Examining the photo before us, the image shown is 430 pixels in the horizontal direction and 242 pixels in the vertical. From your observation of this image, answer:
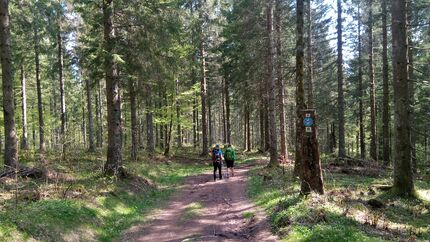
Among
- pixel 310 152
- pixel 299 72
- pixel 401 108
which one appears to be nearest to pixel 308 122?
pixel 310 152

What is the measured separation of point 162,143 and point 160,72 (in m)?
27.1

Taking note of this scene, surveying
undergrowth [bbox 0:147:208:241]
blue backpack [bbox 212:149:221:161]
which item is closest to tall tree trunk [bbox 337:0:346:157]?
blue backpack [bbox 212:149:221:161]

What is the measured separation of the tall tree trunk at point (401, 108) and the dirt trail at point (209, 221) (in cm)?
→ 518

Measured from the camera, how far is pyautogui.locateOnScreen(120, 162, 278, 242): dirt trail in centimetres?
934

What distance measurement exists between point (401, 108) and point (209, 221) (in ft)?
24.3

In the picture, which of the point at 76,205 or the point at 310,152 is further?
the point at 310,152

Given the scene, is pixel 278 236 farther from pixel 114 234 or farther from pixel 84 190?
pixel 84 190

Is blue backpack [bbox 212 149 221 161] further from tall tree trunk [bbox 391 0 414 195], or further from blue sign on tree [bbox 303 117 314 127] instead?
blue sign on tree [bbox 303 117 314 127]

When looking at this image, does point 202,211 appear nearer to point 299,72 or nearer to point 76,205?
point 76,205

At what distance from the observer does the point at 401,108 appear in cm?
1306

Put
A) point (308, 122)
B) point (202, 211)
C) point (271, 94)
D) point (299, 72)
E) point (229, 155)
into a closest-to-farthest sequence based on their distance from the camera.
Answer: point (308, 122) → point (299, 72) → point (202, 211) → point (229, 155) → point (271, 94)

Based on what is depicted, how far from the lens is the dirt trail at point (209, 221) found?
368 inches

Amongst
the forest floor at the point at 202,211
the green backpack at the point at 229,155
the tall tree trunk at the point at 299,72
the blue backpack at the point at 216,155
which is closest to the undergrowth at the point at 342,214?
the forest floor at the point at 202,211

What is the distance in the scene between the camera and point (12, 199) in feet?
33.1
